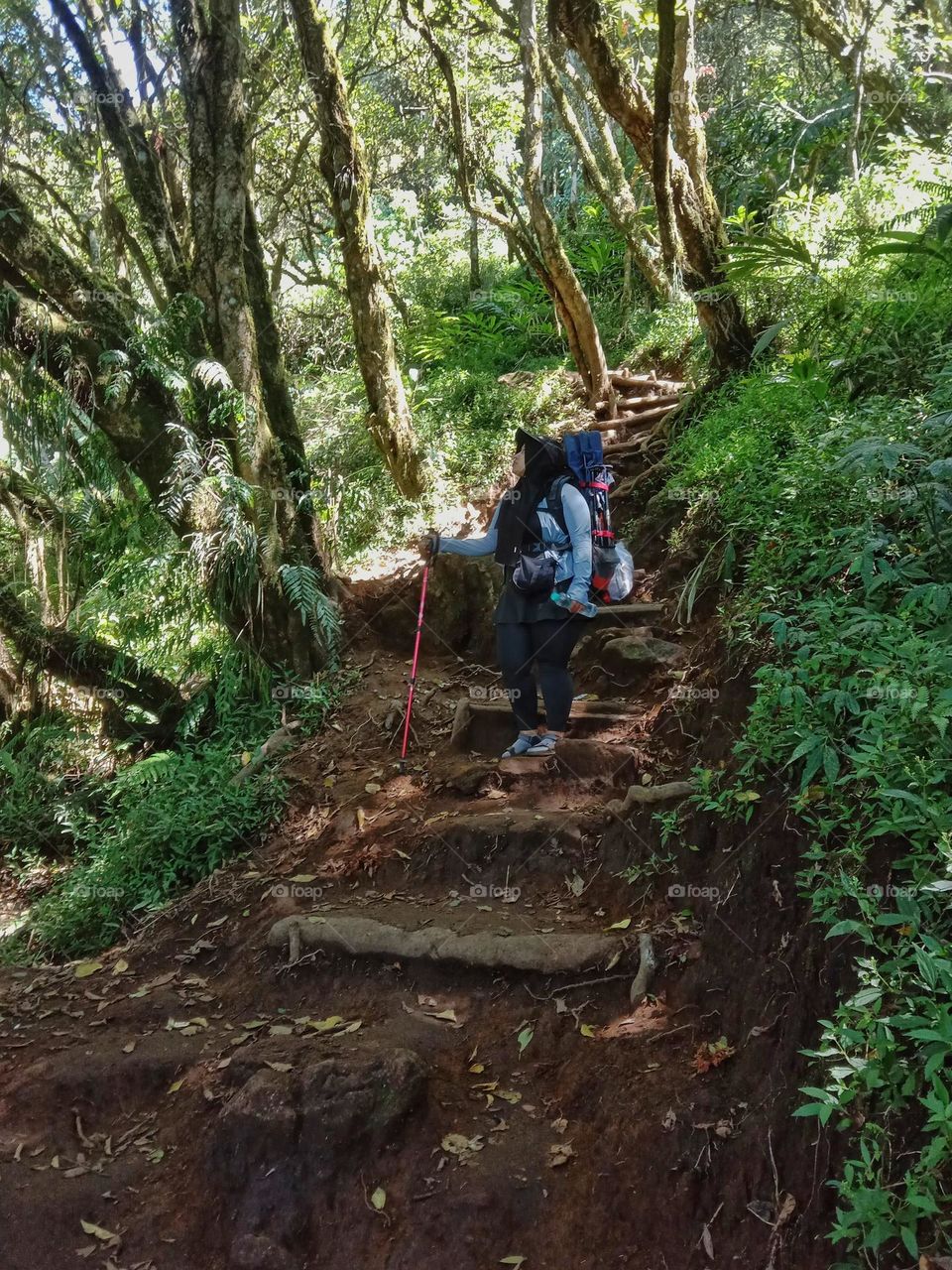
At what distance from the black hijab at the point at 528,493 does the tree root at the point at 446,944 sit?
2448 mm

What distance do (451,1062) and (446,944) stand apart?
64 cm

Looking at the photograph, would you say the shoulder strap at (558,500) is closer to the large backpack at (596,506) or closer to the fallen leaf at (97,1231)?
the large backpack at (596,506)

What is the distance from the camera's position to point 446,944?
4.80m

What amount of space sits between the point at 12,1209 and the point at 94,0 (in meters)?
11.0

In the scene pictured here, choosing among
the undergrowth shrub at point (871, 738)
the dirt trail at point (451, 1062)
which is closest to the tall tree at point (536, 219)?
the undergrowth shrub at point (871, 738)

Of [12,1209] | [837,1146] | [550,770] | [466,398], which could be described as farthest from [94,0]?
[837,1146]

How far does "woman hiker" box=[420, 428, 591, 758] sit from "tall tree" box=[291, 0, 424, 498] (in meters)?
3.59

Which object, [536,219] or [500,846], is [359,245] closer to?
[536,219]

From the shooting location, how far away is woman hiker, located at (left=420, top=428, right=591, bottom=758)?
5.91 metres

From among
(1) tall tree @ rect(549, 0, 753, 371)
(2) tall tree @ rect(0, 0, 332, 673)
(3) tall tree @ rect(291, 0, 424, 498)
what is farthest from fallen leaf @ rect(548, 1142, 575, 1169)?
(3) tall tree @ rect(291, 0, 424, 498)

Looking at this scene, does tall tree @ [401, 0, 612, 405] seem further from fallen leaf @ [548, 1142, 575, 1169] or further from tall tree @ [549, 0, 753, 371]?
fallen leaf @ [548, 1142, 575, 1169]

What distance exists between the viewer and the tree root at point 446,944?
453 cm

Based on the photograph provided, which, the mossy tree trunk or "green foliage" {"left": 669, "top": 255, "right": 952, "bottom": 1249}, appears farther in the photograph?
the mossy tree trunk

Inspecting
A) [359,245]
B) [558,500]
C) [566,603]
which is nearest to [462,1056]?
[566,603]
